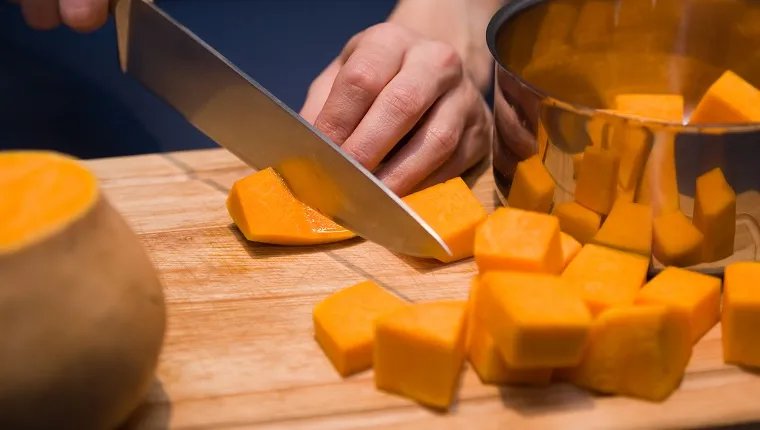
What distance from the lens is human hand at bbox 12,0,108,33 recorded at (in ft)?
4.32

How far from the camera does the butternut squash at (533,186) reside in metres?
1.14

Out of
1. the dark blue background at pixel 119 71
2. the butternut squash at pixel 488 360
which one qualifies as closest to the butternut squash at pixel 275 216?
the butternut squash at pixel 488 360

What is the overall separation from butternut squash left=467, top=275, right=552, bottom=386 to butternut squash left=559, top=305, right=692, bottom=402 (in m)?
0.06

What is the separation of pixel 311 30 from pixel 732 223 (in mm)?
1395

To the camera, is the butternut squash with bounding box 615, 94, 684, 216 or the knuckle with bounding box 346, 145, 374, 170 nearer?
the butternut squash with bounding box 615, 94, 684, 216

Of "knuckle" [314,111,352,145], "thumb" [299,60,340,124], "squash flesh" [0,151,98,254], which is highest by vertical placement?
"squash flesh" [0,151,98,254]

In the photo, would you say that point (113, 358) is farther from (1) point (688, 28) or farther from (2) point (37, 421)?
(1) point (688, 28)

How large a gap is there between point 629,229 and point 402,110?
1.45 feet

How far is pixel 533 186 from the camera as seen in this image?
3.80ft

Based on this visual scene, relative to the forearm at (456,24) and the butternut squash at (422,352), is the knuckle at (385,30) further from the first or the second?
the butternut squash at (422,352)

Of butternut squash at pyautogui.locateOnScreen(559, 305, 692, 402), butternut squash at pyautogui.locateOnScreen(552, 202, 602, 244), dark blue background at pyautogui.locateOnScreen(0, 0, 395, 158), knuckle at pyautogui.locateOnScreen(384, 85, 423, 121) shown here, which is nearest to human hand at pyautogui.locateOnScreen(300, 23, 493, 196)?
knuckle at pyautogui.locateOnScreen(384, 85, 423, 121)

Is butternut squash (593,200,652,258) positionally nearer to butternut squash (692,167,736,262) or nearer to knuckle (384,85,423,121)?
butternut squash (692,167,736,262)

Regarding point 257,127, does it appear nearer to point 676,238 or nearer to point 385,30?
point 385,30

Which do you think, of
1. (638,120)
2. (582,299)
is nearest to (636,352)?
(582,299)
